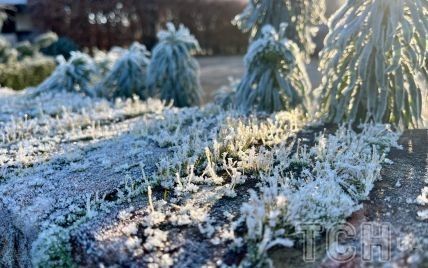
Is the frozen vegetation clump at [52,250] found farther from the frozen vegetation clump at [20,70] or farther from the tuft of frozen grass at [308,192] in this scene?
the frozen vegetation clump at [20,70]

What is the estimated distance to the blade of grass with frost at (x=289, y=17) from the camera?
20.8 feet

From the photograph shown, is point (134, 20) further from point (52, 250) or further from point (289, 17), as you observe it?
point (52, 250)

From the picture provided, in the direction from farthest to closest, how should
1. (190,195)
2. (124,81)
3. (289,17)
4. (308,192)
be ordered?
(124,81), (289,17), (190,195), (308,192)

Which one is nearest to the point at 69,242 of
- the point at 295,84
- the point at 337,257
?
the point at 337,257

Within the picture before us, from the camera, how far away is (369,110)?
→ 447 centimetres

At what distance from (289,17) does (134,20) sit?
13.7 m

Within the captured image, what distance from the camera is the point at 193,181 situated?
119 inches

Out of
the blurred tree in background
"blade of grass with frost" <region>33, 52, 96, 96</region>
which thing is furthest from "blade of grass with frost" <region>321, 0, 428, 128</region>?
the blurred tree in background

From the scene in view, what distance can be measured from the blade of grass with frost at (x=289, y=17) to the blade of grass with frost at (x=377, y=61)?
1.73 metres

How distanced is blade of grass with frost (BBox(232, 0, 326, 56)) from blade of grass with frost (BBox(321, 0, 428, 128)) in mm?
1727

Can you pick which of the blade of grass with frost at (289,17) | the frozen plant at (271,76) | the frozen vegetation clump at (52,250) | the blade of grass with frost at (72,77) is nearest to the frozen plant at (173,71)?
the blade of grass with frost at (72,77)

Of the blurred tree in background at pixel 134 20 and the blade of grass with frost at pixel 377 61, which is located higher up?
Result: the blurred tree in background at pixel 134 20

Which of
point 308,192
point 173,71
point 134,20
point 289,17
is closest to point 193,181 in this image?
point 308,192

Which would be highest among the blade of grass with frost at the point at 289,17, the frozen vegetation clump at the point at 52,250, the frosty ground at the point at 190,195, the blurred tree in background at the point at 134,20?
the blurred tree in background at the point at 134,20
